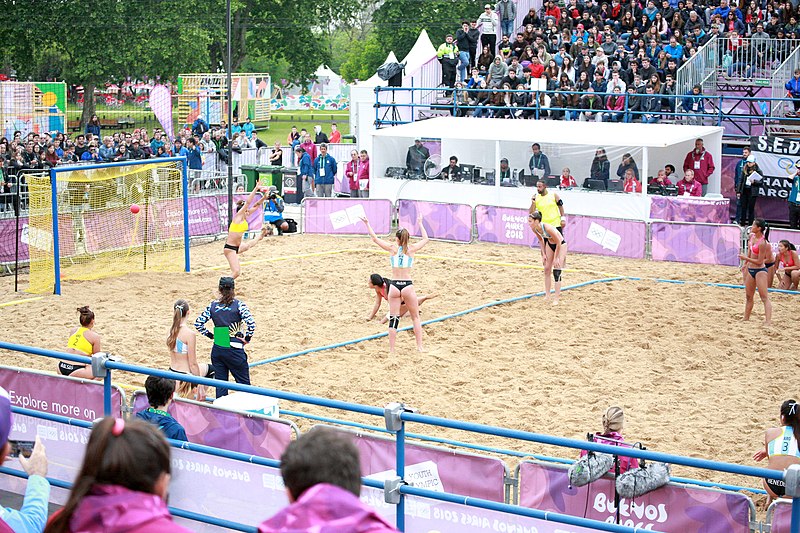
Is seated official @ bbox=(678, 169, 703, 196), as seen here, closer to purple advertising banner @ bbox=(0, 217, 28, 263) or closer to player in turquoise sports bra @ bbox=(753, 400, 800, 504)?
purple advertising banner @ bbox=(0, 217, 28, 263)

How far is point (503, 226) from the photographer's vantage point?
21422mm

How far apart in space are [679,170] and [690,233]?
495cm

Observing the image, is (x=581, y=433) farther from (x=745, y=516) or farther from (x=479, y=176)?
(x=479, y=176)

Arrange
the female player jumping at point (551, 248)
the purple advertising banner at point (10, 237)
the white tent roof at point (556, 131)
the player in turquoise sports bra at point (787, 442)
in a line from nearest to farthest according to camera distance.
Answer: the player in turquoise sports bra at point (787, 442), the female player jumping at point (551, 248), the purple advertising banner at point (10, 237), the white tent roof at point (556, 131)

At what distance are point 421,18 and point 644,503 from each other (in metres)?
54.5

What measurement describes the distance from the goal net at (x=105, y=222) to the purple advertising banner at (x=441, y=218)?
16.5 ft

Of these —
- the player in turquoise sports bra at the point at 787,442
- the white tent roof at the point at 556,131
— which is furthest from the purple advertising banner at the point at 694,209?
the player in turquoise sports bra at the point at 787,442

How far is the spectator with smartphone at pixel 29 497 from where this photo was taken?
137 inches

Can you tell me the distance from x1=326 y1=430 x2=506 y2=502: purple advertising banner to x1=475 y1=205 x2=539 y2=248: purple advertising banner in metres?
14.4

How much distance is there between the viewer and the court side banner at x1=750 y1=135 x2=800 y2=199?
22062 mm

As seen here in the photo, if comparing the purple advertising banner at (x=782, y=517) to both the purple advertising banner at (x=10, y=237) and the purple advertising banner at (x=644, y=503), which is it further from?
the purple advertising banner at (x=10, y=237)

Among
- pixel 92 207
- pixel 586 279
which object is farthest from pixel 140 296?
pixel 586 279

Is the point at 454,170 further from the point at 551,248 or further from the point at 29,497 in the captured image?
the point at 29,497

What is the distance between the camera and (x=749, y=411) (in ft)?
37.3
